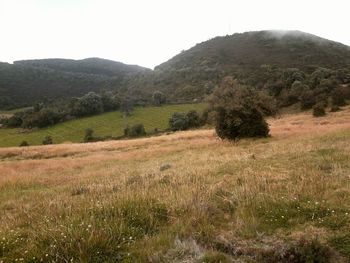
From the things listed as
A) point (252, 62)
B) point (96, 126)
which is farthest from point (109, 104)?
point (252, 62)

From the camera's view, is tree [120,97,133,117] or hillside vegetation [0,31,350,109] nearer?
tree [120,97,133,117]

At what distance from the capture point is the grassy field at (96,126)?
314 ft

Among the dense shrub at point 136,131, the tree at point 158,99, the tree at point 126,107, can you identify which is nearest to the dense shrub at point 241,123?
the dense shrub at point 136,131

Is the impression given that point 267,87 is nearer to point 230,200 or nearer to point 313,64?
point 313,64

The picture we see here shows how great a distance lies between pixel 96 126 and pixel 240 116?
234ft

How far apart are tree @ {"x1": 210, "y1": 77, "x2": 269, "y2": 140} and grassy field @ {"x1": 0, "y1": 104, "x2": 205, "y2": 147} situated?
189 ft

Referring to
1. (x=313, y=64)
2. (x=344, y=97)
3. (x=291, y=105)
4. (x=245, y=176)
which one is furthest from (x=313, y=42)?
(x=245, y=176)

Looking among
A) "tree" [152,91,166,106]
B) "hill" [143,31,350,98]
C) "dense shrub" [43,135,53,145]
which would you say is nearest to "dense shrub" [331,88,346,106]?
"hill" [143,31,350,98]

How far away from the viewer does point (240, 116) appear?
37781 millimetres

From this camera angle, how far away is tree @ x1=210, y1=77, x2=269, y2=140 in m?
37.1

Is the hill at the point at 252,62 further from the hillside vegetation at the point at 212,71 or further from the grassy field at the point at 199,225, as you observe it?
the grassy field at the point at 199,225

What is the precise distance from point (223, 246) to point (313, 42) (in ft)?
634

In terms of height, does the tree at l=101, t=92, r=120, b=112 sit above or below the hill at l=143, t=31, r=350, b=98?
below

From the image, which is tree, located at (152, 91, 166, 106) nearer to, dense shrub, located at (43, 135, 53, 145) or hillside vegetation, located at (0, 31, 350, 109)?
hillside vegetation, located at (0, 31, 350, 109)
